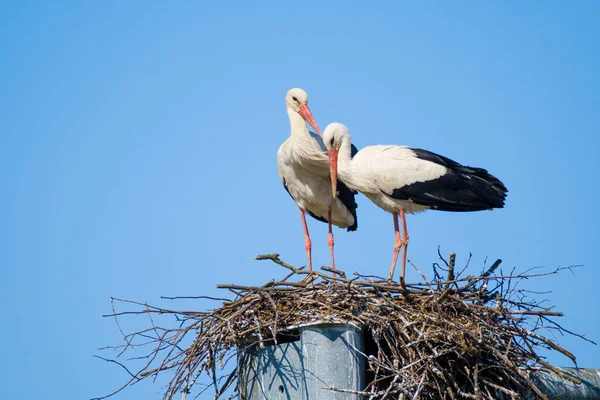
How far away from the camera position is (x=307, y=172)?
325 inches

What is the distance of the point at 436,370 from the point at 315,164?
337 centimetres

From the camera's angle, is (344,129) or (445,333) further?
(344,129)

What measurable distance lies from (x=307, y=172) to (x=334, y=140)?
73 centimetres

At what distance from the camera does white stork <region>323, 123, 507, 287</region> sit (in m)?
7.45

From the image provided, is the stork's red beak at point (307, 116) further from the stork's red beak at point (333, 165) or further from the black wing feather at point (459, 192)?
the black wing feather at point (459, 192)

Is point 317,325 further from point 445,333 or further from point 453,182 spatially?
point 453,182

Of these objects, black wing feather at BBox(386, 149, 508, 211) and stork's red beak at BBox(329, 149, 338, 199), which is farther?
stork's red beak at BBox(329, 149, 338, 199)

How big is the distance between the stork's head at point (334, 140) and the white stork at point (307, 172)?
0.30 meters

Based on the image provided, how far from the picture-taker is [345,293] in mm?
5531

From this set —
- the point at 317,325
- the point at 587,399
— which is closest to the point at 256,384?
the point at 317,325

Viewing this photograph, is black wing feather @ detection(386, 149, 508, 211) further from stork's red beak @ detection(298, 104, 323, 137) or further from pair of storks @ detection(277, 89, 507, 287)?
stork's red beak @ detection(298, 104, 323, 137)

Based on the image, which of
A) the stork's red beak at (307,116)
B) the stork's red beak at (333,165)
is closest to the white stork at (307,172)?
the stork's red beak at (307,116)

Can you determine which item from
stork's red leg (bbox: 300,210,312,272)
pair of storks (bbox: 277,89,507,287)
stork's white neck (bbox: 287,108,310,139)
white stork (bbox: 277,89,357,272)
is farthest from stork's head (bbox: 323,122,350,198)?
stork's red leg (bbox: 300,210,312,272)

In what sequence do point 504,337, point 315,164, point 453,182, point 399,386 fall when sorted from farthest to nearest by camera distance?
point 315,164
point 453,182
point 504,337
point 399,386
